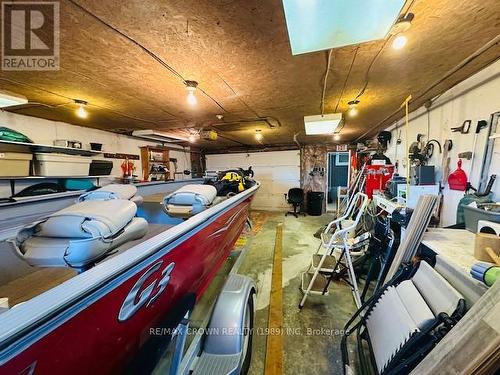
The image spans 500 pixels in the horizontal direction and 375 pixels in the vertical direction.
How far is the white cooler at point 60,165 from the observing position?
2.91m

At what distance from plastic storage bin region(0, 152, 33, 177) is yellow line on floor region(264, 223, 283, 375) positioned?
357cm

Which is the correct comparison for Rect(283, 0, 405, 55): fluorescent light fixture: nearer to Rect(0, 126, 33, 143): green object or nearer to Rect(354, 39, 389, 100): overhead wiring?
Rect(354, 39, 389, 100): overhead wiring

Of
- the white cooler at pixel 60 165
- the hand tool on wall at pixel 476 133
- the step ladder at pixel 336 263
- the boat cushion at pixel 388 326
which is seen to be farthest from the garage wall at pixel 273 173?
the boat cushion at pixel 388 326

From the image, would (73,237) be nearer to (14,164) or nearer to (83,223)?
(83,223)

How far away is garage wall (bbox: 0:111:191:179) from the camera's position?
Result: 3224 millimetres

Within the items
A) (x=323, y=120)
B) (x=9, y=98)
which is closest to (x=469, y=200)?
(x=323, y=120)

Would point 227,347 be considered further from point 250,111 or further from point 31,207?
point 250,111

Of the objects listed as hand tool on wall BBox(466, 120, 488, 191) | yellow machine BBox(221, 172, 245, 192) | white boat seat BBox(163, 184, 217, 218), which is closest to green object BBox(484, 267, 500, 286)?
hand tool on wall BBox(466, 120, 488, 191)

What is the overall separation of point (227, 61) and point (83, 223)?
1.68m

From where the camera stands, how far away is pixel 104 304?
0.65 metres

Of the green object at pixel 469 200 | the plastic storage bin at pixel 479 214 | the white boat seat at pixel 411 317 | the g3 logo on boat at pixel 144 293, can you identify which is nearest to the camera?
the g3 logo on boat at pixel 144 293

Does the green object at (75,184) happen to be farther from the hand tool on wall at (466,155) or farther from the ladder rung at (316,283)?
the hand tool on wall at (466,155)

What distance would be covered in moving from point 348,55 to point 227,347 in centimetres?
239

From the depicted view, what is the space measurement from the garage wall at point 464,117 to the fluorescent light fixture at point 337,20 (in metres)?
1.64
